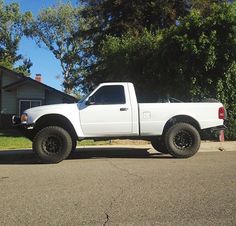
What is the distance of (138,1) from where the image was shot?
28016 mm

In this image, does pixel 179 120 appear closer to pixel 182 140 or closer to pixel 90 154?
pixel 182 140

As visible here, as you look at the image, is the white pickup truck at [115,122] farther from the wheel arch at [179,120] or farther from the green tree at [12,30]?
the green tree at [12,30]

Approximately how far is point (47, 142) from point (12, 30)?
53136 mm

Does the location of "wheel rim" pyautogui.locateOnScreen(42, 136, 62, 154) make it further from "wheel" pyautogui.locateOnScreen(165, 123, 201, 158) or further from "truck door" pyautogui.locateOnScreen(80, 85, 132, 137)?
"wheel" pyautogui.locateOnScreen(165, 123, 201, 158)

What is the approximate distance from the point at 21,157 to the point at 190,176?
20.3ft

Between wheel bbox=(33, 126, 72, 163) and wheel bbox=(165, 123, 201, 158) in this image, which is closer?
wheel bbox=(33, 126, 72, 163)

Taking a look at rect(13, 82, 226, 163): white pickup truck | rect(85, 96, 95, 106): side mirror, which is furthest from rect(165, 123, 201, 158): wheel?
rect(85, 96, 95, 106): side mirror

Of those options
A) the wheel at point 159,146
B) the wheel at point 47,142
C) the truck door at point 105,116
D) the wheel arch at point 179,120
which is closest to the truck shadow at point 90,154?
the wheel at point 159,146

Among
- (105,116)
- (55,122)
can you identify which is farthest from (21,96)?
(105,116)

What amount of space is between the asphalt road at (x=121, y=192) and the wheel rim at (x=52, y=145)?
44cm

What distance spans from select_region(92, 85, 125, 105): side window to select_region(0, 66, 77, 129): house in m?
20.5

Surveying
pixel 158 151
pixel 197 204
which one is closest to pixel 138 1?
pixel 158 151

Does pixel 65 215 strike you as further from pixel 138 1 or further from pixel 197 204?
pixel 138 1

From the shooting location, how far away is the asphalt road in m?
6.70
